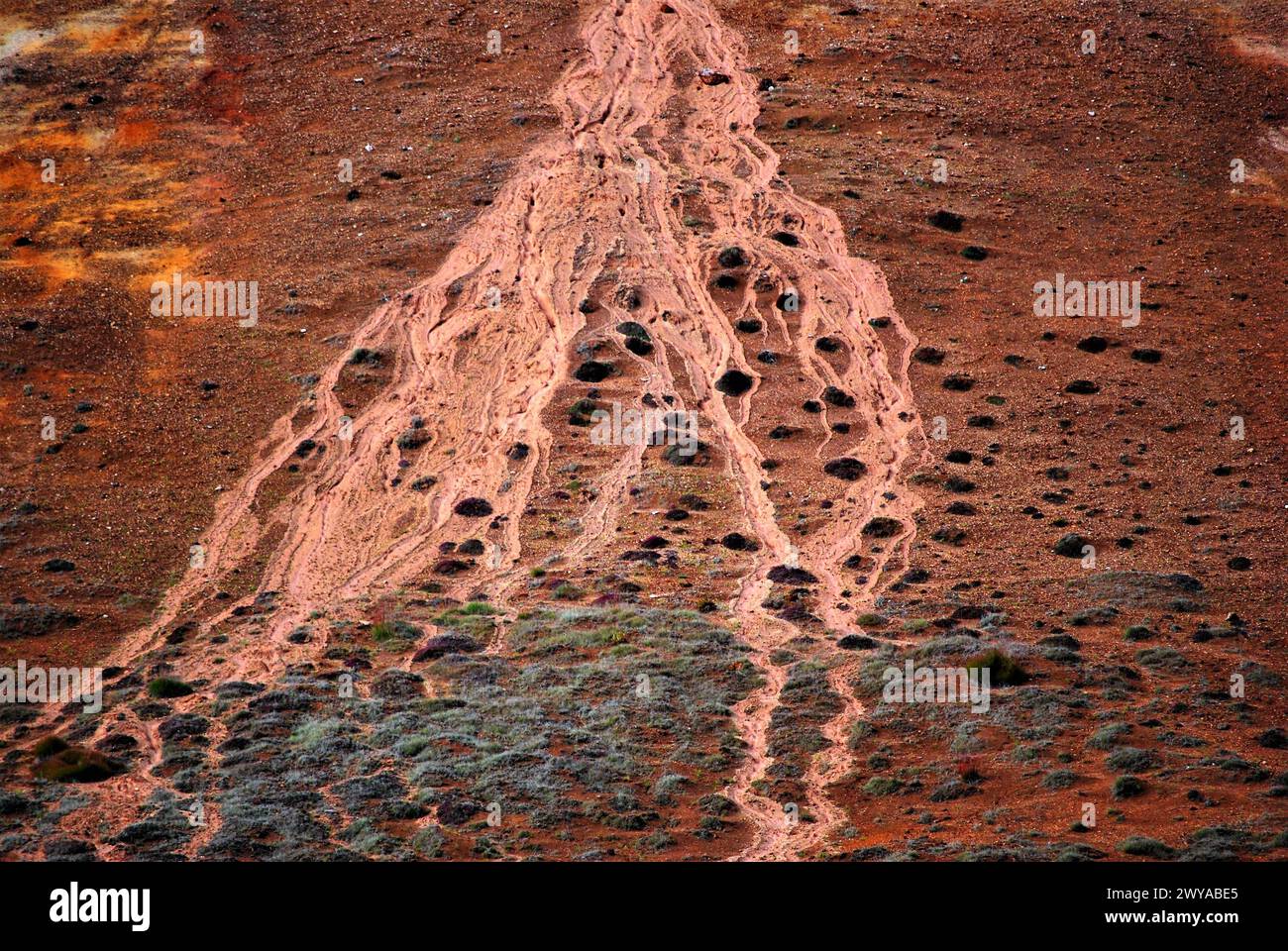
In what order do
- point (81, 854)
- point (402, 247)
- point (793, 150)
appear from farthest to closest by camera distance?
point (793, 150), point (402, 247), point (81, 854)

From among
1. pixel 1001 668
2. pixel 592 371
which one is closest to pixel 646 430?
pixel 592 371

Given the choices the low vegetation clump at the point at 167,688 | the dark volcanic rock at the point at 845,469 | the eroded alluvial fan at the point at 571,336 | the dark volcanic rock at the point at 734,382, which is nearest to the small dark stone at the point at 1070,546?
the eroded alluvial fan at the point at 571,336

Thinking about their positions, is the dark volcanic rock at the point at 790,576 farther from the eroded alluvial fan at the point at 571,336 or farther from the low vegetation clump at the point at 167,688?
the low vegetation clump at the point at 167,688

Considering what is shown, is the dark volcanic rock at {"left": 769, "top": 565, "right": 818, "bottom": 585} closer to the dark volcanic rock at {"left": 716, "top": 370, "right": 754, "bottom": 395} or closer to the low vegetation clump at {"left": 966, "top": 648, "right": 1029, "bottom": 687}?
the low vegetation clump at {"left": 966, "top": 648, "right": 1029, "bottom": 687}

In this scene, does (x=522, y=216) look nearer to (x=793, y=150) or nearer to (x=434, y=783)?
(x=793, y=150)

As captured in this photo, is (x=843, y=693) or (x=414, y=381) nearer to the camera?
(x=843, y=693)

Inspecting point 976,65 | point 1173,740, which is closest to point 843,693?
point 1173,740

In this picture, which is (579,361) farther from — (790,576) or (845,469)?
(790,576)
